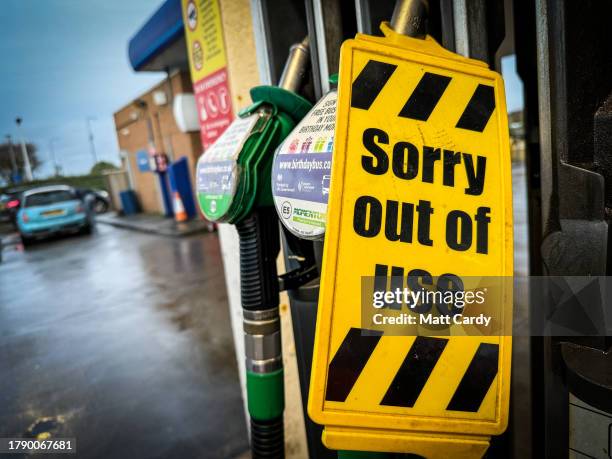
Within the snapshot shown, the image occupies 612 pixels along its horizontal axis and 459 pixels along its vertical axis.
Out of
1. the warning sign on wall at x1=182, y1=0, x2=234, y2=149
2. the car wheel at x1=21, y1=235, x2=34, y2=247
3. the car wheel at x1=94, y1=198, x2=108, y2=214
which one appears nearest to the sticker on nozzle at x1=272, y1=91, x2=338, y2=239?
the warning sign on wall at x1=182, y1=0, x2=234, y2=149

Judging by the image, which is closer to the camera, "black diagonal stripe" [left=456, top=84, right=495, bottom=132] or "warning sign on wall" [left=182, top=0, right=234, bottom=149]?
"black diagonal stripe" [left=456, top=84, right=495, bottom=132]

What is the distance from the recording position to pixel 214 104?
178 cm

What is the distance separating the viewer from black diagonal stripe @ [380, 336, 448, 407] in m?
0.76

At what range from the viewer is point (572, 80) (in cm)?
83

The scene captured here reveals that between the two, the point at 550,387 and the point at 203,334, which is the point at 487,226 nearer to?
the point at 550,387

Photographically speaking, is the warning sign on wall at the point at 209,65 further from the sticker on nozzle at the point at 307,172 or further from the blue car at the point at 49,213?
the blue car at the point at 49,213

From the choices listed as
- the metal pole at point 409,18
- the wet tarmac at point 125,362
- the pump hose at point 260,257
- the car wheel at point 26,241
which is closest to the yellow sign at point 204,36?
the pump hose at point 260,257

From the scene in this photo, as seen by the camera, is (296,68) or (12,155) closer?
(296,68)

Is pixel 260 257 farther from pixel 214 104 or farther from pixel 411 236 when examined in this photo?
pixel 214 104

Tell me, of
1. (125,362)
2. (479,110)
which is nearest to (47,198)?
(125,362)

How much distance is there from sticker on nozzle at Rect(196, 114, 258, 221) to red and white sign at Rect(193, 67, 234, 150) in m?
0.53

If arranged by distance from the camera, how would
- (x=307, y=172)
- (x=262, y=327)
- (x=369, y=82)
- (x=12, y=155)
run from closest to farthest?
1. (x=369, y=82)
2. (x=307, y=172)
3. (x=262, y=327)
4. (x=12, y=155)

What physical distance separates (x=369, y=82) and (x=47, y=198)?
11.5 meters

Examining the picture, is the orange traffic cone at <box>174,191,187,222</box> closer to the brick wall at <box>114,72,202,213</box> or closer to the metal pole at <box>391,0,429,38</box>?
the brick wall at <box>114,72,202,213</box>
